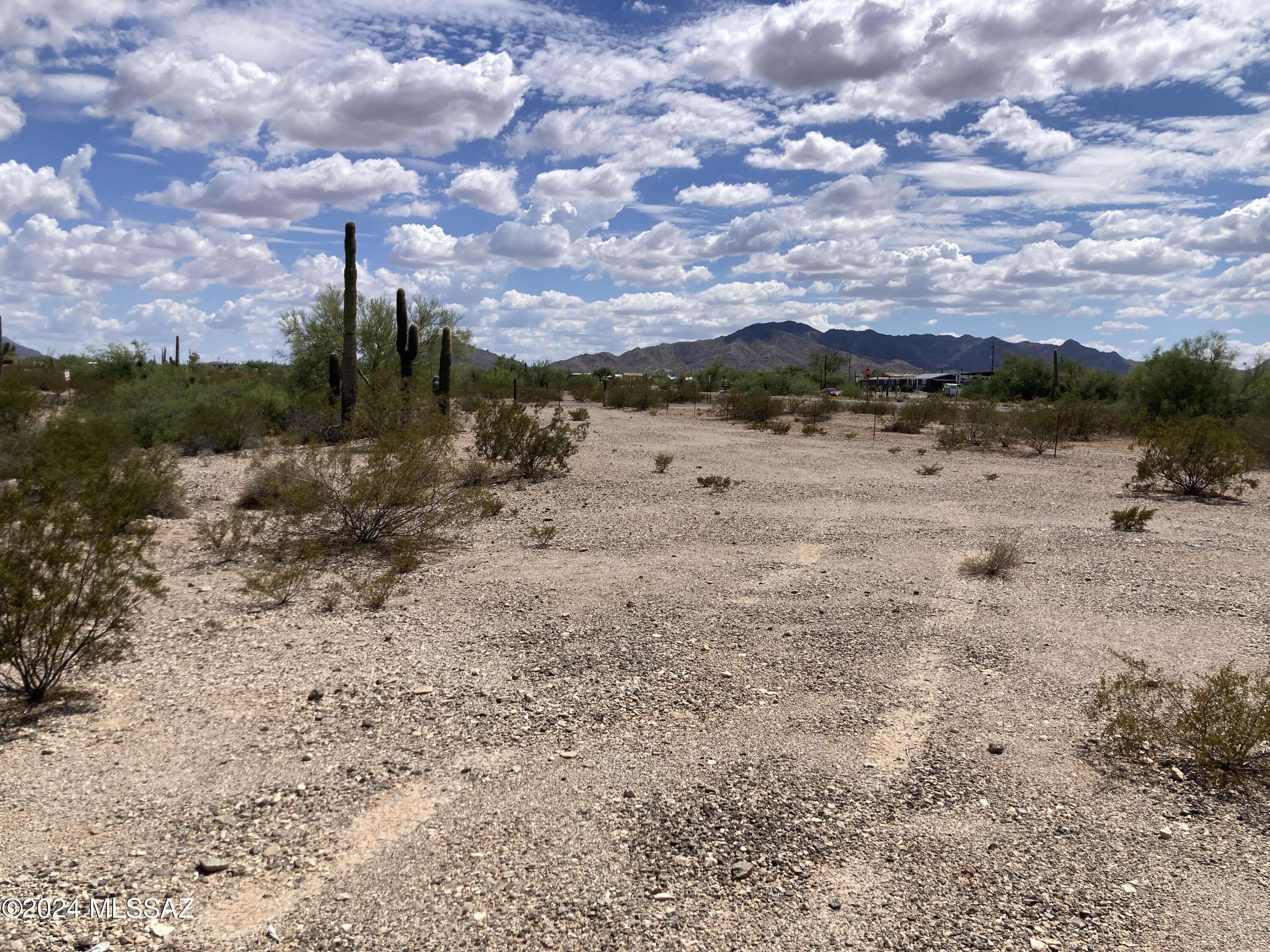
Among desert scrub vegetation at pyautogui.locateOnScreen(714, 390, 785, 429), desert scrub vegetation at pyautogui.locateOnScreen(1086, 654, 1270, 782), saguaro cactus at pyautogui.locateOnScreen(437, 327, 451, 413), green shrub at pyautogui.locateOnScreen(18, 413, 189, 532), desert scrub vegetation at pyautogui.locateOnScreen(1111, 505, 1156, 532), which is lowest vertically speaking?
desert scrub vegetation at pyautogui.locateOnScreen(1086, 654, 1270, 782)

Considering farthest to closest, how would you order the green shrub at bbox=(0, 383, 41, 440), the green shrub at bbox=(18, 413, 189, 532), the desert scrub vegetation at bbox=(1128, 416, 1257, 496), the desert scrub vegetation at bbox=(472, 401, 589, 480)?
1. the desert scrub vegetation at bbox=(472, 401, 589, 480)
2. the desert scrub vegetation at bbox=(1128, 416, 1257, 496)
3. the green shrub at bbox=(0, 383, 41, 440)
4. the green shrub at bbox=(18, 413, 189, 532)

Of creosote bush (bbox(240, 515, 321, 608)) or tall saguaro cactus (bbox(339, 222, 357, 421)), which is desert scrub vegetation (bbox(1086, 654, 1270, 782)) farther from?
tall saguaro cactus (bbox(339, 222, 357, 421))

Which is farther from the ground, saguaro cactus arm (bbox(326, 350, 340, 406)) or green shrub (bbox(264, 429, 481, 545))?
saguaro cactus arm (bbox(326, 350, 340, 406))

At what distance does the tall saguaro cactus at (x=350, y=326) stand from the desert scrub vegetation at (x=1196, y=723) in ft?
62.0

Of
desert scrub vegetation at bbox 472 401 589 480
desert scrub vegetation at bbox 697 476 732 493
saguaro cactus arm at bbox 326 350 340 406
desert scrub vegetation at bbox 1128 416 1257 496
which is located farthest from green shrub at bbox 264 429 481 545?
saguaro cactus arm at bbox 326 350 340 406

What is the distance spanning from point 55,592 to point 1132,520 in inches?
556

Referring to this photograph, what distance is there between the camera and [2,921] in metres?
3.73

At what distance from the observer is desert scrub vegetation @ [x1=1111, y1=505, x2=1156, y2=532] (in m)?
13.4

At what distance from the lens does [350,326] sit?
2253 centimetres

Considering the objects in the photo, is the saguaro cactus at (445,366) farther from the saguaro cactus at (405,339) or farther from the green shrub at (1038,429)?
the green shrub at (1038,429)

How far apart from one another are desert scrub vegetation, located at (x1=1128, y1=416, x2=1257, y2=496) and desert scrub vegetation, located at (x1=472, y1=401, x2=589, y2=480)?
12.3 metres

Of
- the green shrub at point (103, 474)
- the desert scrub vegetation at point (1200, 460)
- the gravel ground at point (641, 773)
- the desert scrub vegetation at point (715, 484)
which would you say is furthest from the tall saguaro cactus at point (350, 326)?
the desert scrub vegetation at point (1200, 460)

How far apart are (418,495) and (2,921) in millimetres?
8775

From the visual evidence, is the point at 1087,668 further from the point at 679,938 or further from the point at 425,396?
the point at 425,396
